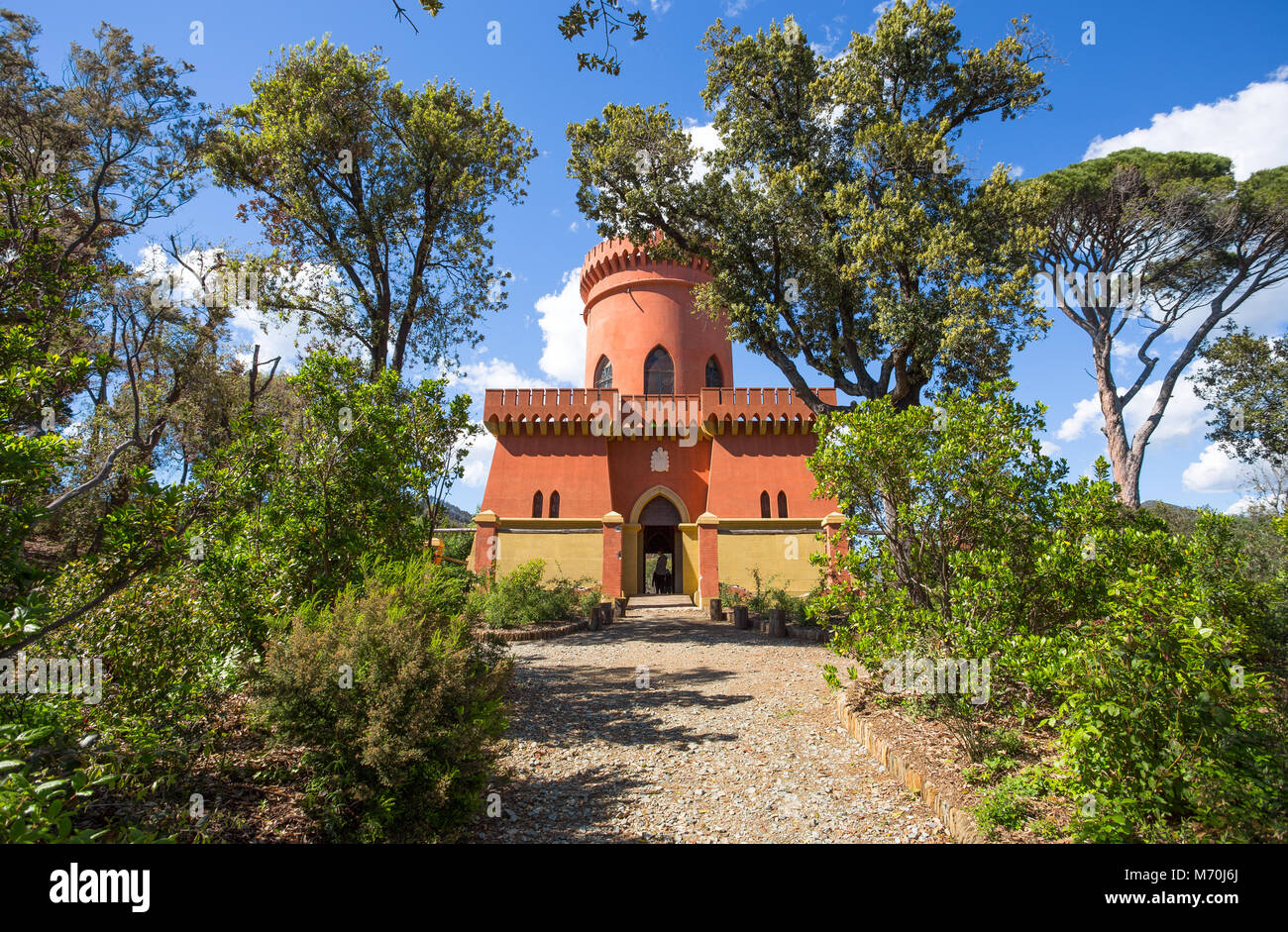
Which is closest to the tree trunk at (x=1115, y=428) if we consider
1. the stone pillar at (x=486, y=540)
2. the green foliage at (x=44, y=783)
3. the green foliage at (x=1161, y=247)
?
the green foliage at (x=1161, y=247)

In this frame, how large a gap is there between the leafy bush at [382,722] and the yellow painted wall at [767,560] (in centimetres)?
1480

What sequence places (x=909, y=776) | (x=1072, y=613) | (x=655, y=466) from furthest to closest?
(x=655, y=466), (x=1072, y=613), (x=909, y=776)

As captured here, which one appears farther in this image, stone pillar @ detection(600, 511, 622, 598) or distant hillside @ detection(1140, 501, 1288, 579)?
stone pillar @ detection(600, 511, 622, 598)

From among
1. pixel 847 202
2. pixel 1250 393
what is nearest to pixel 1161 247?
pixel 1250 393

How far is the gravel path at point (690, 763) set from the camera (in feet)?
13.7

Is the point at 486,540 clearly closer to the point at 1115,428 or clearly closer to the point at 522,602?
the point at 522,602

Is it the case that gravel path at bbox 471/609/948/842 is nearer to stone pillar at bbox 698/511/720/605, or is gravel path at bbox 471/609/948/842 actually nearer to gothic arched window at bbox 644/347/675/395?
stone pillar at bbox 698/511/720/605

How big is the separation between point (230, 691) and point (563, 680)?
5.02 m

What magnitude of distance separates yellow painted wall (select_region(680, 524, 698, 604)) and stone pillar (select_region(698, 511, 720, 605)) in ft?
3.92

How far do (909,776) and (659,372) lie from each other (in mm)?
18748

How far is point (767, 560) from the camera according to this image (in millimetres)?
18406

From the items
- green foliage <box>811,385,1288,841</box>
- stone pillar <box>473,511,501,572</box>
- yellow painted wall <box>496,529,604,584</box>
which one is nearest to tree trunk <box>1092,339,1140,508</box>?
green foliage <box>811,385,1288,841</box>

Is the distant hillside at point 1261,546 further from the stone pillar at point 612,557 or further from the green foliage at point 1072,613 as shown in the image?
the stone pillar at point 612,557

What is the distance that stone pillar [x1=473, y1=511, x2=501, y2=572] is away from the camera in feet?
60.3
